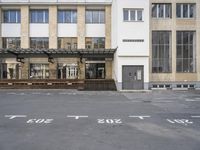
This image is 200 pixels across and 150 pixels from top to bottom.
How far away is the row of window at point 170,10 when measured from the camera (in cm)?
3884

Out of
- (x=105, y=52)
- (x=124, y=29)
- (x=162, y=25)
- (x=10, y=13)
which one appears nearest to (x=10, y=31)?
(x=10, y=13)

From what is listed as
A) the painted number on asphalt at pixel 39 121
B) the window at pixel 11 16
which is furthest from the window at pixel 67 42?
the painted number on asphalt at pixel 39 121

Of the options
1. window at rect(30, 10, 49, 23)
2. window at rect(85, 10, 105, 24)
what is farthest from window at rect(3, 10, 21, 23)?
window at rect(85, 10, 105, 24)

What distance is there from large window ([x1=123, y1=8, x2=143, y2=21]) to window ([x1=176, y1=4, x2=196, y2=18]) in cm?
466

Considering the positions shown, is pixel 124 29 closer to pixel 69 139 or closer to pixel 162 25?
pixel 162 25

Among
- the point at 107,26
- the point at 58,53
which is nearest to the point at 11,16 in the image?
the point at 58,53

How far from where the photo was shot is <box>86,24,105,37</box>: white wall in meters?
43.4

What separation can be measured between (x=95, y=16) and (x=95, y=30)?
183 centimetres

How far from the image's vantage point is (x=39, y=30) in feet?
142

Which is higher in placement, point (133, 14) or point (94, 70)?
point (133, 14)

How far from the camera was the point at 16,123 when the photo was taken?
12.5m

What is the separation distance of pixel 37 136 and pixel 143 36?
2829cm

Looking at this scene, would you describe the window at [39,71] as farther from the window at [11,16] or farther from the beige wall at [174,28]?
the beige wall at [174,28]

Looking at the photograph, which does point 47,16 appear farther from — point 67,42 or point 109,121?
point 109,121
